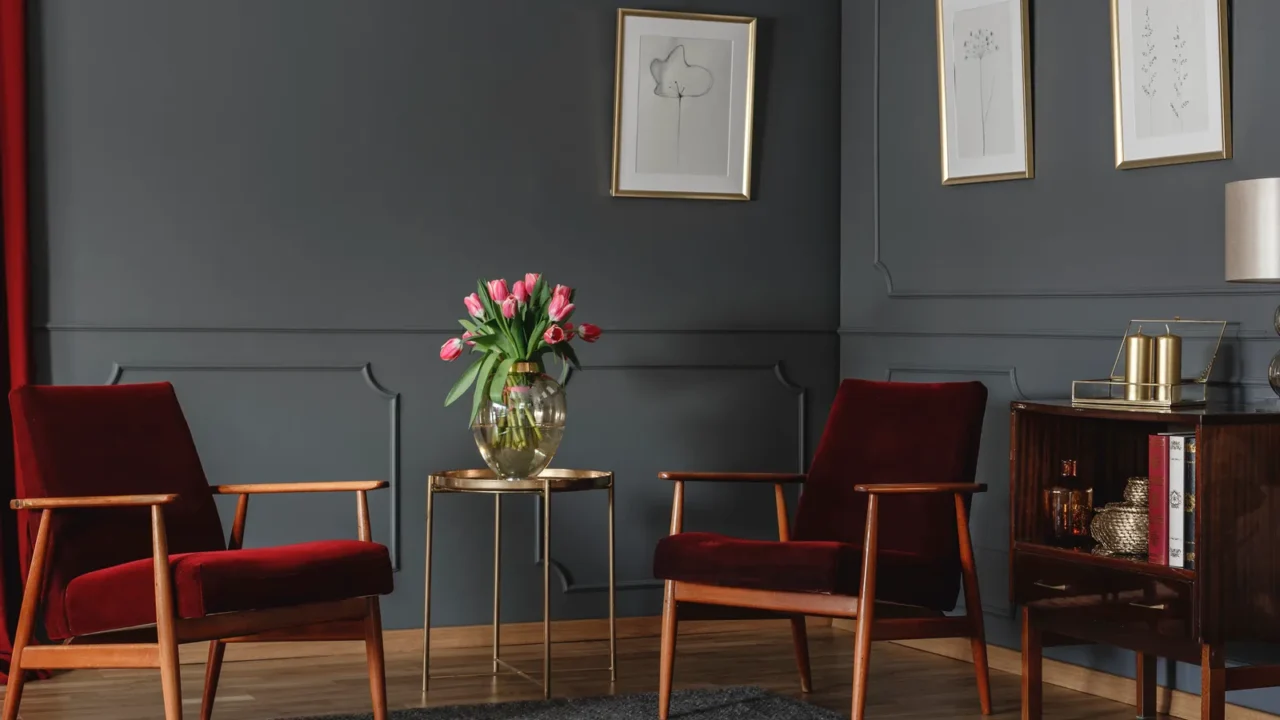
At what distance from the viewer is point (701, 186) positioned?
4.55 meters

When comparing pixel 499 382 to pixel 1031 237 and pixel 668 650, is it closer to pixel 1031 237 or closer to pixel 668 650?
pixel 668 650

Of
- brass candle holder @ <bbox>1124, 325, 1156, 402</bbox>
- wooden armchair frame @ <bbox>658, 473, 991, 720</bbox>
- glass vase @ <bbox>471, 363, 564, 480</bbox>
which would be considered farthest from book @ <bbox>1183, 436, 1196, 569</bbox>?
glass vase @ <bbox>471, 363, 564, 480</bbox>

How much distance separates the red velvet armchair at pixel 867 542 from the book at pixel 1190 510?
1.63 feet

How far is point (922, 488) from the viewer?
10.6 feet

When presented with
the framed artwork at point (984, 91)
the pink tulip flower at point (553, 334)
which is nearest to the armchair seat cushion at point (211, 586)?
the pink tulip flower at point (553, 334)

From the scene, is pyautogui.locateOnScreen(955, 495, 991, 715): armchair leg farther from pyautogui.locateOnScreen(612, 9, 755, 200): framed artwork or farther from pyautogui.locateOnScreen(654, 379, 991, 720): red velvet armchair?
pyautogui.locateOnScreen(612, 9, 755, 200): framed artwork

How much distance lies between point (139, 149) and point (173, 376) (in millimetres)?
665

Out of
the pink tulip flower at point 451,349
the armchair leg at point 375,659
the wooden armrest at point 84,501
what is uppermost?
the pink tulip flower at point 451,349

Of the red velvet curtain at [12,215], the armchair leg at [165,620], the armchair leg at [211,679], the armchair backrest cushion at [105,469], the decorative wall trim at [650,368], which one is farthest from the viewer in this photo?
the decorative wall trim at [650,368]

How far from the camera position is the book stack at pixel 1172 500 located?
2.88 meters

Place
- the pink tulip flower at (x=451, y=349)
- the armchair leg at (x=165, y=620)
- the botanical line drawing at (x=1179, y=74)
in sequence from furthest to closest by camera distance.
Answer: the pink tulip flower at (x=451, y=349) < the botanical line drawing at (x=1179, y=74) < the armchair leg at (x=165, y=620)

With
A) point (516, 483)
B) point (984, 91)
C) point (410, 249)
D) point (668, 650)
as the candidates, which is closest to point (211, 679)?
point (516, 483)

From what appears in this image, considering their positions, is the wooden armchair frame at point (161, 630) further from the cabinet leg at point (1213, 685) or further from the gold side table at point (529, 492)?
the cabinet leg at point (1213, 685)

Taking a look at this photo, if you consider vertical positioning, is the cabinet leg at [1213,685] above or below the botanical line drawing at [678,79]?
below
